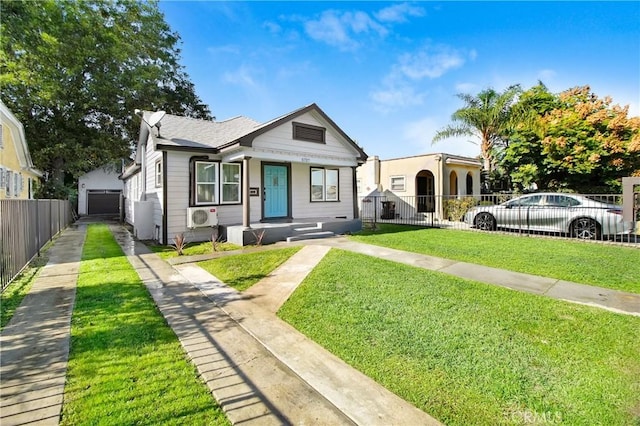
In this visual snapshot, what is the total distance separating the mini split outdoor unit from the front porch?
2.00 ft

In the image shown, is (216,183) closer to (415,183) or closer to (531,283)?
(531,283)

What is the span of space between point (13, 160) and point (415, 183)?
858 inches

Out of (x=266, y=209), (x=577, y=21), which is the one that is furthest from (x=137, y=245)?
(x=577, y=21)

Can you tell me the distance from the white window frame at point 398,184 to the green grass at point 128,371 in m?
17.2

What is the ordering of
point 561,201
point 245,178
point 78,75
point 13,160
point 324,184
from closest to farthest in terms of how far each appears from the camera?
1. point 245,178
2. point 561,201
3. point 324,184
4. point 13,160
5. point 78,75

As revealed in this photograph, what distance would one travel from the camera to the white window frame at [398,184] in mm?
19727

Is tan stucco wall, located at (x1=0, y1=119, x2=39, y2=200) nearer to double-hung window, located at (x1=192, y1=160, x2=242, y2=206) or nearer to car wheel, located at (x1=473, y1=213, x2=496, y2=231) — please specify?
double-hung window, located at (x1=192, y1=160, x2=242, y2=206)

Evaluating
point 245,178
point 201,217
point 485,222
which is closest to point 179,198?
point 201,217

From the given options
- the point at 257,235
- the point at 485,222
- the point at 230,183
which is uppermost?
the point at 230,183

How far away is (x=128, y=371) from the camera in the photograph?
2932mm

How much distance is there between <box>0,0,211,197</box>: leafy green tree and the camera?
18.5 m

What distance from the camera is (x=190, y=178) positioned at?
10656mm

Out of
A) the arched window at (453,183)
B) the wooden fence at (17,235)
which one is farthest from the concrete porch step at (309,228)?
the arched window at (453,183)

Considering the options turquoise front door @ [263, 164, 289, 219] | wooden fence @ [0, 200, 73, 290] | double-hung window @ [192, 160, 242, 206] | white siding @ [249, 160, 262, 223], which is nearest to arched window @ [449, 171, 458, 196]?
turquoise front door @ [263, 164, 289, 219]
